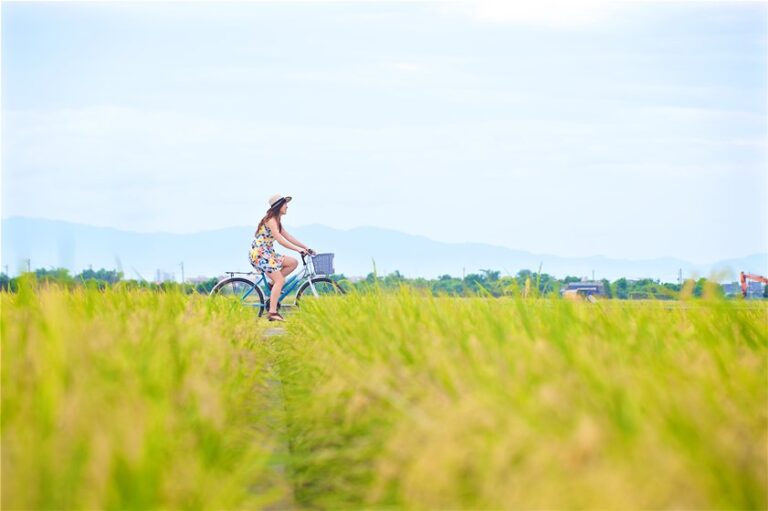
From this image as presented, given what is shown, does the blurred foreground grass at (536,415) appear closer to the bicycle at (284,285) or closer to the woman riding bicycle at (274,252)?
the woman riding bicycle at (274,252)

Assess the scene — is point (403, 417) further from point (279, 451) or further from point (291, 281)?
point (291, 281)

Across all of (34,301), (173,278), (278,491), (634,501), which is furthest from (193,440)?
(173,278)

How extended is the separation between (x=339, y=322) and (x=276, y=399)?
0.69 metres

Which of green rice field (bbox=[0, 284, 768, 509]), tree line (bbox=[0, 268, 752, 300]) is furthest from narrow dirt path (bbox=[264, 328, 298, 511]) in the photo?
tree line (bbox=[0, 268, 752, 300])

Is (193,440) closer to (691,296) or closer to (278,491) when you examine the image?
(278,491)

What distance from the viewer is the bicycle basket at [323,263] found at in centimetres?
1362

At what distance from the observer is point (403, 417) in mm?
3852

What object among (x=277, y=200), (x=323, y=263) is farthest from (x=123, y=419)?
(x=323, y=263)

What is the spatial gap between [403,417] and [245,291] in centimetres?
989

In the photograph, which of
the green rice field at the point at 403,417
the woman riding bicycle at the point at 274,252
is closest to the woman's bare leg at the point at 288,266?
the woman riding bicycle at the point at 274,252

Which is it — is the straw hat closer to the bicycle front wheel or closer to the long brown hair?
the long brown hair

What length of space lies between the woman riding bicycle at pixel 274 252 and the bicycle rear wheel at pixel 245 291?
0.41m

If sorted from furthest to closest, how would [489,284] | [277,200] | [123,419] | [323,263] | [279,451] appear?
[323,263], [277,200], [489,284], [279,451], [123,419]

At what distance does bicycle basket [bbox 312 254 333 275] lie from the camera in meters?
13.6
